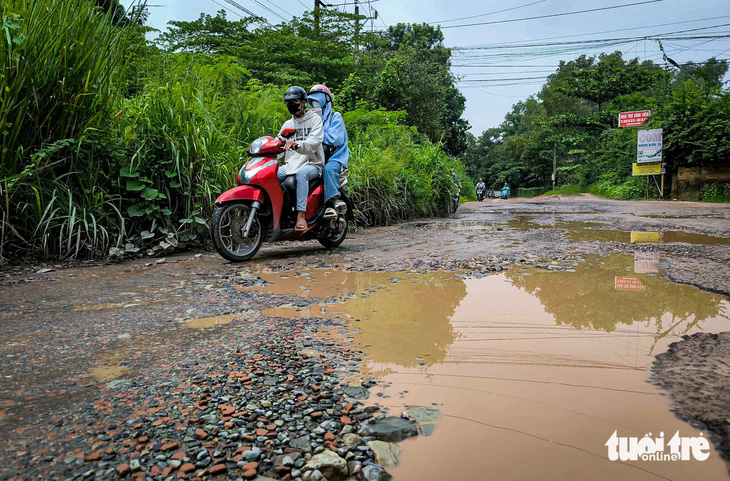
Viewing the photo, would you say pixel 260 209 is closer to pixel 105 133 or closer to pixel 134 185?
pixel 134 185

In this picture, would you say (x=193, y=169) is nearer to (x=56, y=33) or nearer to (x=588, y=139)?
(x=56, y=33)

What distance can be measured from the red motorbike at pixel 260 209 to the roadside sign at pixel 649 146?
20.0 meters

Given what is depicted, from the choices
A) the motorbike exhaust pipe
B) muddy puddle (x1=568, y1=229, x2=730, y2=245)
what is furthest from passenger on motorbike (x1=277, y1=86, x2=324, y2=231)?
muddy puddle (x1=568, y1=229, x2=730, y2=245)

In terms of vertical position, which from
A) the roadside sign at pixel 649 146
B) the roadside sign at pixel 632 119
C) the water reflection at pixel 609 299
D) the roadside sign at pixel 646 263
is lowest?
the water reflection at pixel 609 299

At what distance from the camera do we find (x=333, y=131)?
501 centimetres

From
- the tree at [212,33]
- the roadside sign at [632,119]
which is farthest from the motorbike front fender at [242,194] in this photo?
the roadside sign at [632,119]

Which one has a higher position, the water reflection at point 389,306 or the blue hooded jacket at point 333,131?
the blue hooded jacket at point 333,131

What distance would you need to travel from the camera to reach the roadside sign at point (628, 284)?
2891 mm

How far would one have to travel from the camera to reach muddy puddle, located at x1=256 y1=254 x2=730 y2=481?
3.72ft

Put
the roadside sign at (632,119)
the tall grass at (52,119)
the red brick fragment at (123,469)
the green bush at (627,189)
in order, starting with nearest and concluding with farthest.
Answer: the red brick fragment at (123,469) < the tall grass at (52,119) < the green bush at (627,189) < the roadside sign at (632,119)

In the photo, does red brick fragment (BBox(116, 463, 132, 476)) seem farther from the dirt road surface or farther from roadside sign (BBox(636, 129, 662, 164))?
roadside sign (BBox(636, 129, 662, 164))

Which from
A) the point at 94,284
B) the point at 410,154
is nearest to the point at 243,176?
the point at 94,284

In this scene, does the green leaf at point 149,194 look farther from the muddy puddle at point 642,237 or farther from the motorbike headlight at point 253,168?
the muddy puddle at point 642,237

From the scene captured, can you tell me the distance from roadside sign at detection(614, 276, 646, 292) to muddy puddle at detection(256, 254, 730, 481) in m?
0.01
